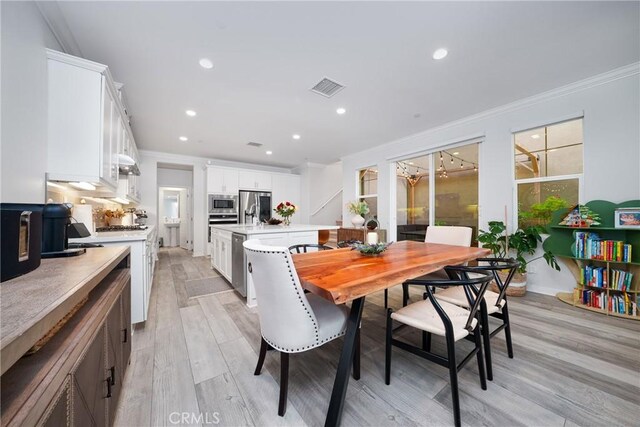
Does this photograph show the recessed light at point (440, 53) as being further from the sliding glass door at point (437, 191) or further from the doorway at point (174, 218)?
the doorway at point (174, 218)

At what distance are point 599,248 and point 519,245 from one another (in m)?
0.67

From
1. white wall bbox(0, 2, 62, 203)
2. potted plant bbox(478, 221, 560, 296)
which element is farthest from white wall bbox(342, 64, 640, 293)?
white wall bbox(0, 2, 62, 203)

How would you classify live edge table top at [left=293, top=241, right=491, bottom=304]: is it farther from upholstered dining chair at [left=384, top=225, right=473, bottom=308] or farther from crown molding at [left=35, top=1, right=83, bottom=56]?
crown molding at [left=35, top=1, right=83, bottom=56]

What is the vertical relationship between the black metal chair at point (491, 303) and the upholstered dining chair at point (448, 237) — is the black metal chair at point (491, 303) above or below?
below

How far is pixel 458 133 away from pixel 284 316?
4175mm

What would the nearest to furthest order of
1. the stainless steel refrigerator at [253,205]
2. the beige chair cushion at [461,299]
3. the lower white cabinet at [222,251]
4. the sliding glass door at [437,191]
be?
1. the beige chair cushion at [461,299]
2. the lower white cabinet at [222,251]
3. the sliding glass door at [437,191]
4. the stainless steel refrigerator at [253,205]

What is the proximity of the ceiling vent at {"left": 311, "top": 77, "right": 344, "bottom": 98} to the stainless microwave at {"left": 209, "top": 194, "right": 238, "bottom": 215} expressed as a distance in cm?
409

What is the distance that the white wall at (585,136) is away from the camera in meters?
2.57

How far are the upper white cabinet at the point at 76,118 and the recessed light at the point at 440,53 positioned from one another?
290 centimetres

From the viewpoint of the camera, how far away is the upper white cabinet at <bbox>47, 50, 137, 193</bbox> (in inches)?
69.1

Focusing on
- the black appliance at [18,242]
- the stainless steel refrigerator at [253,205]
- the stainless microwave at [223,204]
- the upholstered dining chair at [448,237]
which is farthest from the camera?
the stainless steel refrigerator at [253,205]

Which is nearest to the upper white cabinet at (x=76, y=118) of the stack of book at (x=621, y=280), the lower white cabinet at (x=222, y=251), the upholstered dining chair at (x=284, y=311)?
the upholstered dining chair at (x=284, y=311)

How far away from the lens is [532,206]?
3148 millimetres

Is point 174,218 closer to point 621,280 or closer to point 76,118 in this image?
point 76,118
